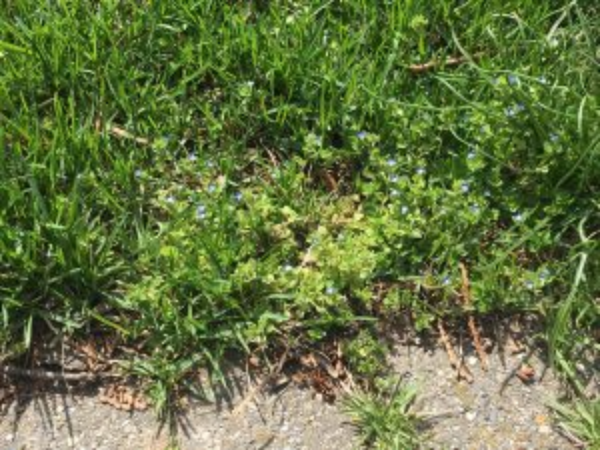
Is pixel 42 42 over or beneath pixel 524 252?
over

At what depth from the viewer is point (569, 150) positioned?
2945 mm

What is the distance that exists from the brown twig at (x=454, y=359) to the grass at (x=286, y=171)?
2.5 inches

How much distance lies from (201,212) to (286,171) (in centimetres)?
33

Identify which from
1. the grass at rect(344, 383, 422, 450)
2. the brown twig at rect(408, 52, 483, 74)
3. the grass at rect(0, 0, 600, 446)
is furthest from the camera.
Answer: the brown twig at rect(408, 52, 483, 74)

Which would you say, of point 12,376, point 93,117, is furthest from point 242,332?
point 93,117

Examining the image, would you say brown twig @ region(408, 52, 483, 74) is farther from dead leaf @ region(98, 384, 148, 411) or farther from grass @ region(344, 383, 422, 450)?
dead leaf @ region(98, 384, 148, 411)

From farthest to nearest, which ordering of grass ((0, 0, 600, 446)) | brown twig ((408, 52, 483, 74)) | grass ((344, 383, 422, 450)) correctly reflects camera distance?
brown twig ((408, 52, 483, 74)) → grass ((0, 0, 600, 446)) → grass ((344, 383, 422, 450))

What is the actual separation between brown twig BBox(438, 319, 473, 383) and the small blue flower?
2.71ft

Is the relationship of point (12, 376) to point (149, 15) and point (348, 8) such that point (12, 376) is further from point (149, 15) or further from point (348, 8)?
point (348, 8)

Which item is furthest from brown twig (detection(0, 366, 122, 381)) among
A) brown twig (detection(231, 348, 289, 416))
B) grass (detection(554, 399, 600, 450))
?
grass (detection(554, 399, 600, 450))

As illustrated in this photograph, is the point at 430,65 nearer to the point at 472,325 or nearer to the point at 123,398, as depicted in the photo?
the point at 472,325

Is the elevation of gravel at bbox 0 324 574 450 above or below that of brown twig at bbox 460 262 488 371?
below

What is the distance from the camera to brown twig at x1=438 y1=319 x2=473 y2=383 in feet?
9.27

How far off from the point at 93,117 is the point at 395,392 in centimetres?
136
